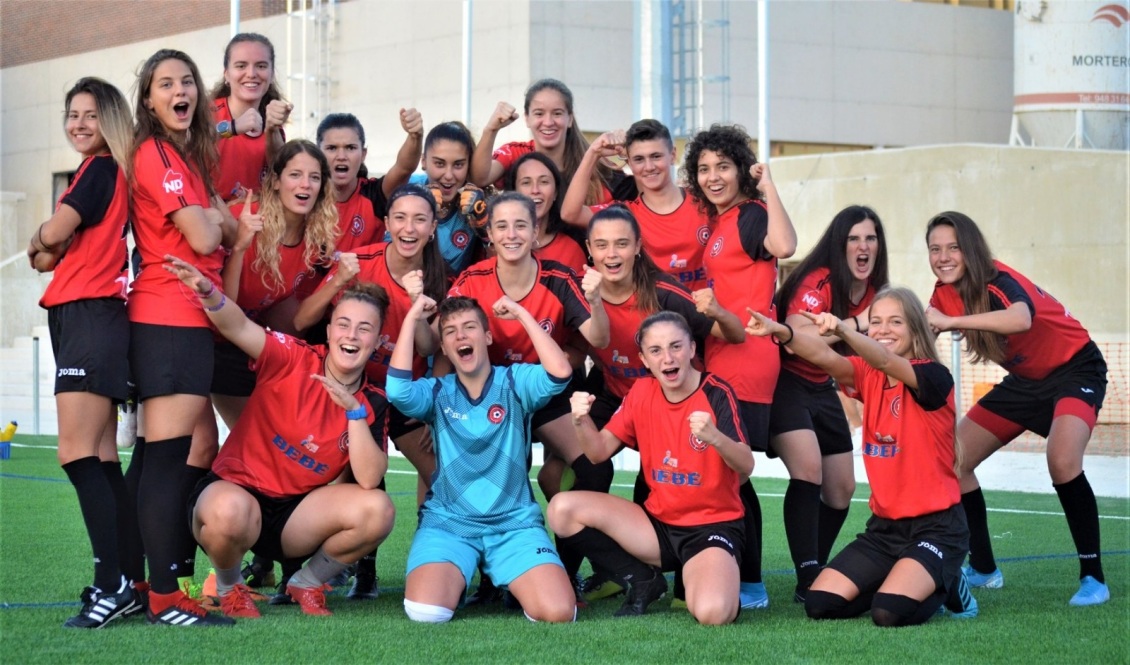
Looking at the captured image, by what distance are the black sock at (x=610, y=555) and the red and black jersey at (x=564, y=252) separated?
133 cm

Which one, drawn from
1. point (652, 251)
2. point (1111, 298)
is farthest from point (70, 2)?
point (652, 251)

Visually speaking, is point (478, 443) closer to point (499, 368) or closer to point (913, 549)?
point (499, 368)

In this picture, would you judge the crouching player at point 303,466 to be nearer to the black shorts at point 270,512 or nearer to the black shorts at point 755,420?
the black shorts at point 270,512

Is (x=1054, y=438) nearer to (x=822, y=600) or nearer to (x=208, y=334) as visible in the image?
(x=822, y=600)

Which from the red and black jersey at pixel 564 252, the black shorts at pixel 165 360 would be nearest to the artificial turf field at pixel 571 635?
the black shorts at pixel 165 360

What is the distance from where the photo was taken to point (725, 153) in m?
6.12

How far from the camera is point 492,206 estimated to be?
19.4ft

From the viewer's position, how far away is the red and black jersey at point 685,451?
5598 mm

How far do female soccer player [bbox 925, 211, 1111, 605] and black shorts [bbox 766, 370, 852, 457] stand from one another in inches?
24.9

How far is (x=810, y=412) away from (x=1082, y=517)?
134 cm

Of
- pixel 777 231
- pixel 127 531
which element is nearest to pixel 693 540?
pixel 777 231

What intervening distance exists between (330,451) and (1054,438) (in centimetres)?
333

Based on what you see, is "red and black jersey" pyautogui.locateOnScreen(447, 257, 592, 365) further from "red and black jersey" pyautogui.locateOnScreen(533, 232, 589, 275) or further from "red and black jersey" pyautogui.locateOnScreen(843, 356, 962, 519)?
"red and black jersey" pyautogui.locateOnScreen(843, 356, 962, 519)

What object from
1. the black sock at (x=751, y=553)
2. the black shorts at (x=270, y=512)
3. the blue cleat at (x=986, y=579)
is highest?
the black shorts at (x=270, y=512)
